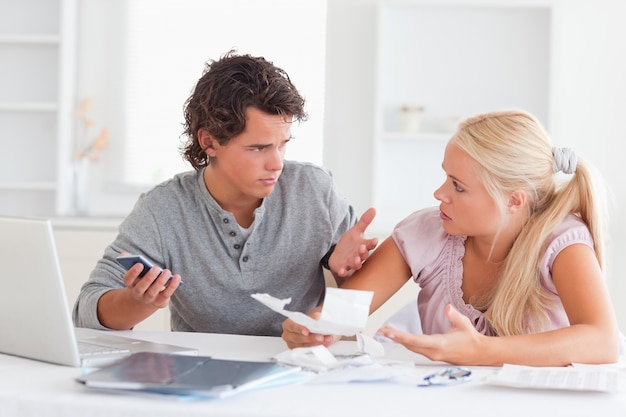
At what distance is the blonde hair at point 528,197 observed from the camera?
6.07ft

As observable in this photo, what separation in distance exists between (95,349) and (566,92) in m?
3.10

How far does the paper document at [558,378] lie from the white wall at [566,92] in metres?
2.60

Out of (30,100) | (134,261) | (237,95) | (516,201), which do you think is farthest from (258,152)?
(30,100)

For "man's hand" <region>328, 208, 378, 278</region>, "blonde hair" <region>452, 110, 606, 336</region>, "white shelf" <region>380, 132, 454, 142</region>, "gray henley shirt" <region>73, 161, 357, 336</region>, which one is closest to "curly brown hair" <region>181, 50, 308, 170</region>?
"gray henley shirt" <region>73, 161, 357, 336</region>

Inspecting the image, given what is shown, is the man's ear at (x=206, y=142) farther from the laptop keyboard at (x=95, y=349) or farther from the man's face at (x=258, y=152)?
the laptop keyboard at (x=95, y=349)

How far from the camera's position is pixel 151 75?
4387mm

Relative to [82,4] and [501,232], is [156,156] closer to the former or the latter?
[82,4]

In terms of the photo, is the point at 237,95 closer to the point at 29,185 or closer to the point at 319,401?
the point at 319,401

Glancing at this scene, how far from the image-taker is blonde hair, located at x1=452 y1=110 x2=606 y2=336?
1.85 m

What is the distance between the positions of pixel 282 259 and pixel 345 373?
75 centimetres

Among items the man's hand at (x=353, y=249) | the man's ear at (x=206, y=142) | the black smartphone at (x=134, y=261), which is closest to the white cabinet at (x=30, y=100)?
the man's ear at (x=206, y=142)

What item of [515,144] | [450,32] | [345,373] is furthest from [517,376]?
[450,32]

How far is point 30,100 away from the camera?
4.31 metres

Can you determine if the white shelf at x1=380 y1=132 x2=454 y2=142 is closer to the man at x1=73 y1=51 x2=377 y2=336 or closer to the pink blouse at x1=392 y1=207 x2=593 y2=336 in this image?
the man at x1=73 y1=51 x2=377 y2=336
